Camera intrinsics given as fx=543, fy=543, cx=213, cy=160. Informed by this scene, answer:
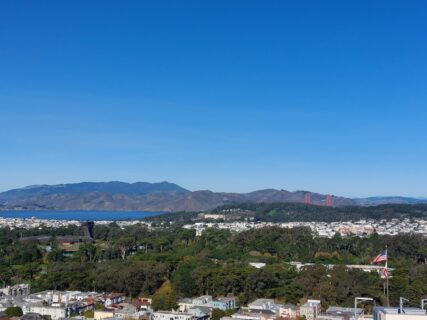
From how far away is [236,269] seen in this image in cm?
2164

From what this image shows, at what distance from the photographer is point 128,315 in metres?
17.7

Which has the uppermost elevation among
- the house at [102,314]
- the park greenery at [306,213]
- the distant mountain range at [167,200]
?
the distant mountain range at [167,200]

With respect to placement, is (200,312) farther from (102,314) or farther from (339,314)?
(339,314)

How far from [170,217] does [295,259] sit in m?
42.1

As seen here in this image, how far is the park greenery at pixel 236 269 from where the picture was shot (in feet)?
65.8

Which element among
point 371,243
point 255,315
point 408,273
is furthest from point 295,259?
point 255,315

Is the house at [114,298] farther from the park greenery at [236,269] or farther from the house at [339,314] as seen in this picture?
the house at [339,314]

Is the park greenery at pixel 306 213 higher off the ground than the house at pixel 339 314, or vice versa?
the park greenery at pixel 306 213

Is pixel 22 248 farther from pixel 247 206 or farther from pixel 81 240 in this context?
pixel 247 206

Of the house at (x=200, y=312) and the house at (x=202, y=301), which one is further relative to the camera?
the house at (x=202, y=301)

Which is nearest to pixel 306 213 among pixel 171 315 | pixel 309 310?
pixel 309 310

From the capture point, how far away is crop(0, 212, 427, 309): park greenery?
65.8ft

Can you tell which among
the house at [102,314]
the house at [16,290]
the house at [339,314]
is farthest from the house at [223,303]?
the house at [16,290]

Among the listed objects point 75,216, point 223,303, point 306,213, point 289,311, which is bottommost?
point 289,311
